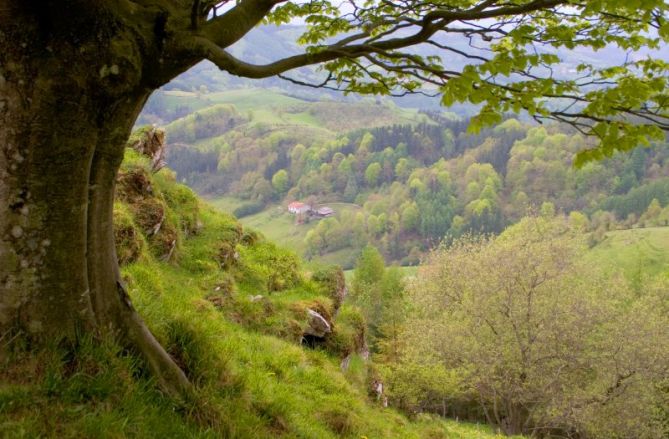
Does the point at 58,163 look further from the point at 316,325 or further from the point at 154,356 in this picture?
the point at 316,325

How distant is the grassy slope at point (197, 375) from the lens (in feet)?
13.0

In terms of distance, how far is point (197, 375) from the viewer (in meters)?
5.62

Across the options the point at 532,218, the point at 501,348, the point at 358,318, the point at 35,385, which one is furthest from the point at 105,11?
the point at 532,218

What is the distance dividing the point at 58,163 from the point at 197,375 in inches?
112

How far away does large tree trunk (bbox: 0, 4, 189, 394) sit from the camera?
3836mm

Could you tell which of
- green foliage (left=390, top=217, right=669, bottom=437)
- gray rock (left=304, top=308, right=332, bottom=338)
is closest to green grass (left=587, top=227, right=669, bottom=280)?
green foliage (left=390, top=217, right=669, bottom=437)

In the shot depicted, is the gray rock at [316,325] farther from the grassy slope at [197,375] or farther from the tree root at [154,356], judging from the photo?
the tree root at [154,356]

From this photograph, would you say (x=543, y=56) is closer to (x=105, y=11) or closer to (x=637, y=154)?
(x=105, y=11)

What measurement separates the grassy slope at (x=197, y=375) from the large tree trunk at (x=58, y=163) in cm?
41

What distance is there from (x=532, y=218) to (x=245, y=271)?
4902 centimetres

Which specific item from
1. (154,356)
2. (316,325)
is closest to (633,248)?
(316,325)

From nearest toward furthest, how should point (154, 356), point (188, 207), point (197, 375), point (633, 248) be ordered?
1. point (154, 356)
2. point (197, 375)
3. point (188, 207)
4. point (633, 248)

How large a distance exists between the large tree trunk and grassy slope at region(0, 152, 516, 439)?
415mm

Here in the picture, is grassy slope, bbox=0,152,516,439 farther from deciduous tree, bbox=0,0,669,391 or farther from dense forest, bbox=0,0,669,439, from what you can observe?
deciduous tree, bbox=0,0,669,391
